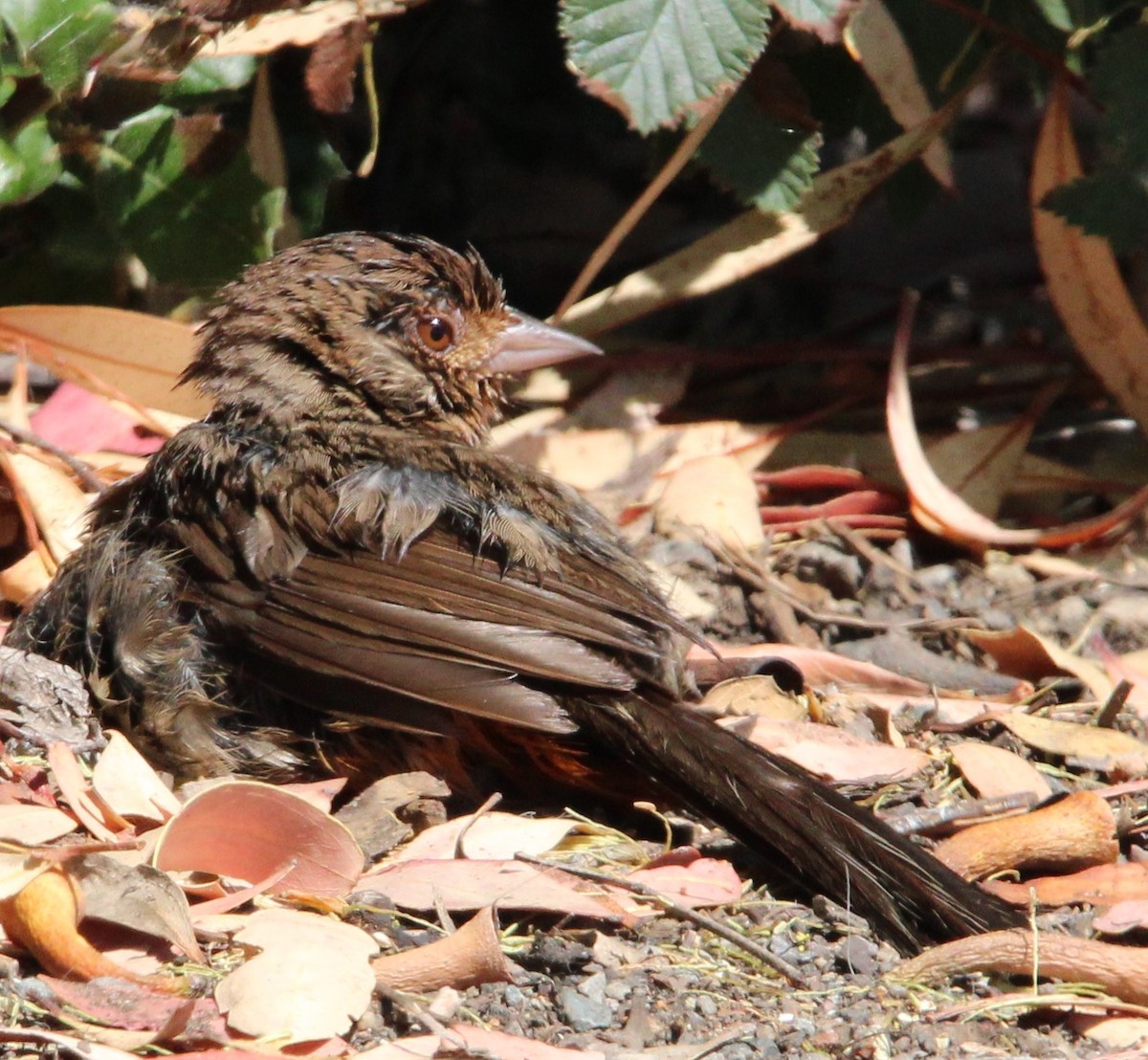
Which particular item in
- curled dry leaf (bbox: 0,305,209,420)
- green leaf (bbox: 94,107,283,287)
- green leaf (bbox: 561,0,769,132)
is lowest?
curled dry leaf (bbox: 0,305,209,420)

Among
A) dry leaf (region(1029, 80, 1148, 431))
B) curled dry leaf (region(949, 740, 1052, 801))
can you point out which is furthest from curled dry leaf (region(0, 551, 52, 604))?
dry leaf (region(1029, 80, 1148, 431))

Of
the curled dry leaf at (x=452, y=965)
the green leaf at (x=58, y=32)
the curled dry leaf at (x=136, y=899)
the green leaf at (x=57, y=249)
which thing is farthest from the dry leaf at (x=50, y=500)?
the curled dry leaf at (x=452, y=965)

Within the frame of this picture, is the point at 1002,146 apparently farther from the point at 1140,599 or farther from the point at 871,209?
the point at 1140,599

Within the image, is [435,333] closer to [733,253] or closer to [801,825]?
[733,253]

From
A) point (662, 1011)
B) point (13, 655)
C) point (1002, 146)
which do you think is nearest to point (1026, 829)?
point (662, 1011)

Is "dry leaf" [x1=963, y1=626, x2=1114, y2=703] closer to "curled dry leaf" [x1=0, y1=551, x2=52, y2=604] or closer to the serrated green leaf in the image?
the serrated green leaf

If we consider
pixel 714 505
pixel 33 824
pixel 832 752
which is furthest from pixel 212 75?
pixel 832 752
